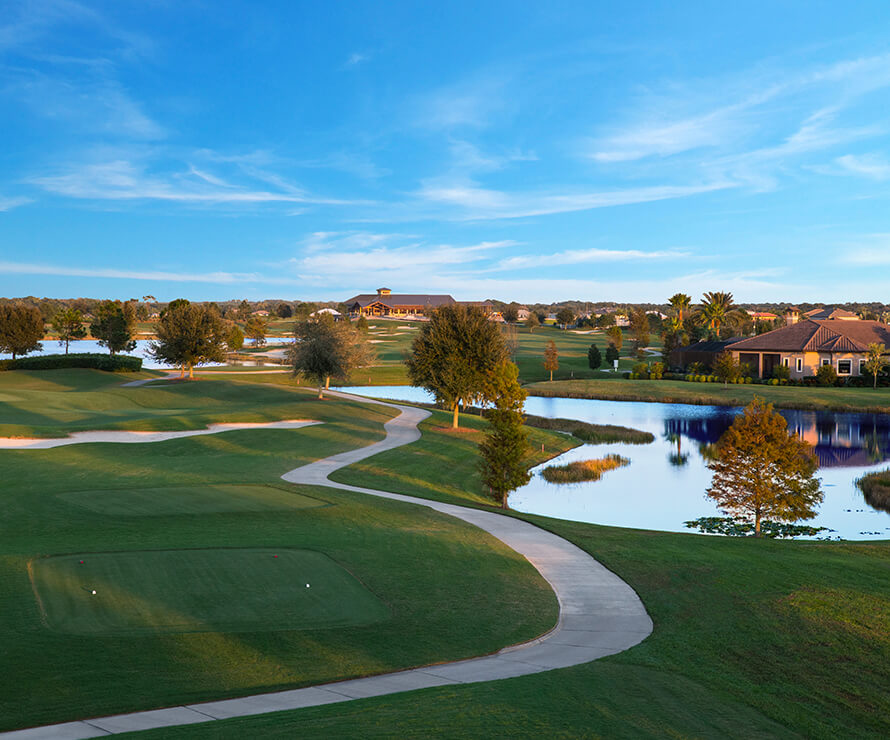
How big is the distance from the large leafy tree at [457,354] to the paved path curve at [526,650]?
854 inches

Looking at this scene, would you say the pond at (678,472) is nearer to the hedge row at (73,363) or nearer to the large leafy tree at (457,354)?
the large leafy tree at (457,354)

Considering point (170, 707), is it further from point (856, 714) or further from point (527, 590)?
point (856, 714)

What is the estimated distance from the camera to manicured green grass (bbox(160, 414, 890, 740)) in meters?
8.45

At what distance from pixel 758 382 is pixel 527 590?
72084mm

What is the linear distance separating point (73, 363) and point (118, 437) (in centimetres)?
3729

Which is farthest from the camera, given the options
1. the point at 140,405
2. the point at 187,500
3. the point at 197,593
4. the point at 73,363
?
the point at 73,363

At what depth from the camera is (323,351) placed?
49.2 meters

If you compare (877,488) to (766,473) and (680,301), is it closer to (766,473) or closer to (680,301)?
(766,473)

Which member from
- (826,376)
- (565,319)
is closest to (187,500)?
(826,376)

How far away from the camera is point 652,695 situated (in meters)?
9.77

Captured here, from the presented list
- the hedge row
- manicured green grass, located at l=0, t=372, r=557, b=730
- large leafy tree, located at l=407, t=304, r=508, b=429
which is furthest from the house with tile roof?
manicured green grass, located at l=0, t=372, r=557, b=730

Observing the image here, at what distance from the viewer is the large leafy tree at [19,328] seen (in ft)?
241

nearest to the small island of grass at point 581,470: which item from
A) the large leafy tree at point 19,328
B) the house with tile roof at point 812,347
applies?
the house with tile roof at point 812,347

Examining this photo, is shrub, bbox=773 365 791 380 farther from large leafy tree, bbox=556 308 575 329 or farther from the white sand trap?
large leafy tree, bbox=556 308 575 329
